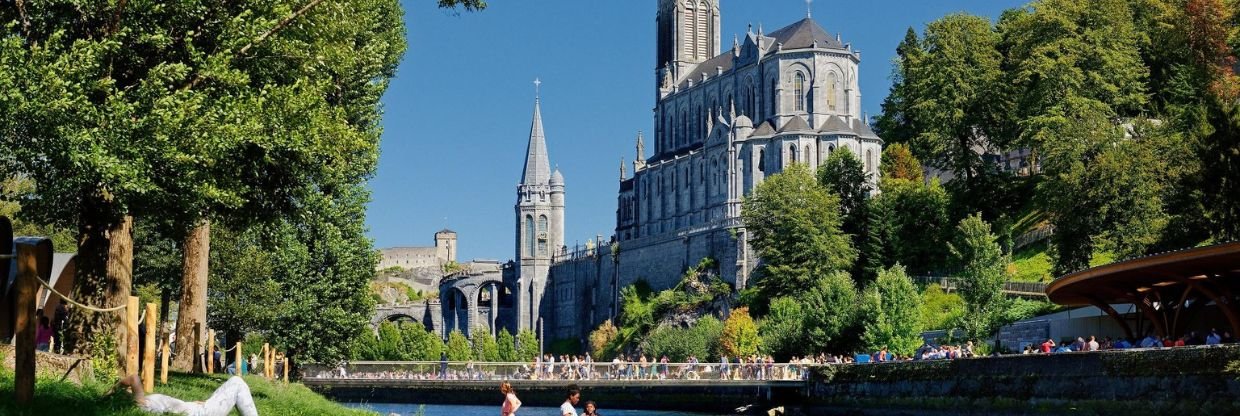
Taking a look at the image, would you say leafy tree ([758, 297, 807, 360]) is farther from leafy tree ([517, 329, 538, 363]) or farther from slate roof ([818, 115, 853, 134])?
leafy tree ([517, 329, 538, 363])

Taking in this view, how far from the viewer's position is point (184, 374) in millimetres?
27844

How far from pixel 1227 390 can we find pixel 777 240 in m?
60.7

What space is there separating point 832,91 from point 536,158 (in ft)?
143

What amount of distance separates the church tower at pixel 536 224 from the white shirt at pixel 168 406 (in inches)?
4597

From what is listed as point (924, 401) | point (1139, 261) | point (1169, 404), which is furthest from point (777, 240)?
point (1169, 404)

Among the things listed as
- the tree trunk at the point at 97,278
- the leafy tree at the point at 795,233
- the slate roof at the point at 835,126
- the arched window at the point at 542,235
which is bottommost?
the tree trunk at the point at 97,278

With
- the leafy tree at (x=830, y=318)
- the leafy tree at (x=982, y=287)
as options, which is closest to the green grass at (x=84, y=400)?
the leafy tree at (x=982, y=287)

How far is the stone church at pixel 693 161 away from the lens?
10319 centimetres

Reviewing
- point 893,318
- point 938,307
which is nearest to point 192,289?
point 893,318

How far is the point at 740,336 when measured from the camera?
3157 inches

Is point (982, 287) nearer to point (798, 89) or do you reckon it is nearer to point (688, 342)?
point (688, 342)

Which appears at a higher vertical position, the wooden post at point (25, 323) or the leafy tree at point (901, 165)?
the leafy tree at point (901, 165)

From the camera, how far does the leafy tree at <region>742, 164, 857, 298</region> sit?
83562 mm

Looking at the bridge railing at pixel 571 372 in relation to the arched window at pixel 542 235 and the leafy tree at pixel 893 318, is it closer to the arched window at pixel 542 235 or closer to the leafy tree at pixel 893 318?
the leafy tree at pixel 893 318
